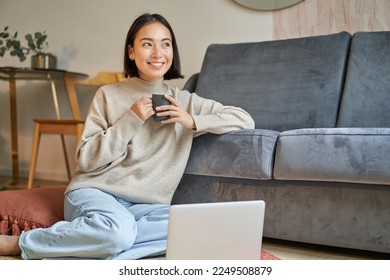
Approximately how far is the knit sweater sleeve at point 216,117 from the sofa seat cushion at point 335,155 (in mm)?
150

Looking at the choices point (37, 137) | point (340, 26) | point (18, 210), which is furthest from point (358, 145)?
point (37, 137)

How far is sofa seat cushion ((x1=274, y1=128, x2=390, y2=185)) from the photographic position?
1262mm

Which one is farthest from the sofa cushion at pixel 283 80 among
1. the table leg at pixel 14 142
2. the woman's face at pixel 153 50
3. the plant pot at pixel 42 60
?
the table leg at pixel 14 142

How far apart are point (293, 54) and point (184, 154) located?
2.57 ft

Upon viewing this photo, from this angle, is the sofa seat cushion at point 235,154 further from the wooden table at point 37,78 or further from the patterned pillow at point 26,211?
the wooden table at point 37,78

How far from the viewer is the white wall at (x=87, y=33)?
255cm

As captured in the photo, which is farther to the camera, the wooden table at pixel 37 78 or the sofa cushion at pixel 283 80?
the wooden table at pixel 37 78

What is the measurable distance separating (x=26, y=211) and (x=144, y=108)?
1.53 ft

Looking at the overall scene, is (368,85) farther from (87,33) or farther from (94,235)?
(87,33)

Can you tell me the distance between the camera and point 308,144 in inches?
53.4

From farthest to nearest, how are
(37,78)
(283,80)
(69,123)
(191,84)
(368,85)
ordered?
(37,78) → (69,123) → (191,84) → (283,80) → (368,85)

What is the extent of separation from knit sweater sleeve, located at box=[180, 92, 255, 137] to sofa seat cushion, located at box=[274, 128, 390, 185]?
0.49 ft

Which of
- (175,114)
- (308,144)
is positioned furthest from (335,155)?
(175,114)
